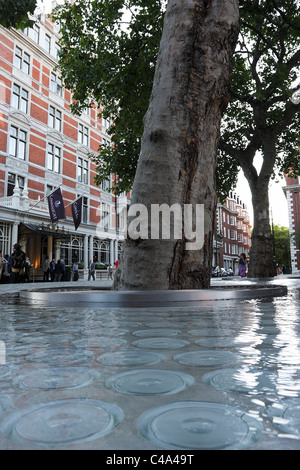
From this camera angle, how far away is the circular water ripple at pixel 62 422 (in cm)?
53

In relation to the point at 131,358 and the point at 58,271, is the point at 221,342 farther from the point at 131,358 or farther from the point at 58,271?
the point at 58,271

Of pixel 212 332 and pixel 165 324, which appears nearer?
pixel 212 332

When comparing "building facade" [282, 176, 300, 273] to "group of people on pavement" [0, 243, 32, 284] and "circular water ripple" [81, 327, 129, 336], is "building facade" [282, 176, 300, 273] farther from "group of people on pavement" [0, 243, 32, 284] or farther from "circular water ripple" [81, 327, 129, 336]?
"circular water ripple" [81, 327, 129, 336]

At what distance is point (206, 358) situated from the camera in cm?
109

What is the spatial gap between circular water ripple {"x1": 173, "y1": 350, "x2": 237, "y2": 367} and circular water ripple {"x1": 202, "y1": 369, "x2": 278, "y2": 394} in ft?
0.32

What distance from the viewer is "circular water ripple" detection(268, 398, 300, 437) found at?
56cm

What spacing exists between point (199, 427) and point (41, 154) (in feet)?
83.4

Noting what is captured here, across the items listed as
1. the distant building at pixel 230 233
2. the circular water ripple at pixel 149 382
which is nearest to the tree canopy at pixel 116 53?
the circular water ripple at pixel 149 382

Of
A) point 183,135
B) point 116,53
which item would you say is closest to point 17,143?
point 116,53

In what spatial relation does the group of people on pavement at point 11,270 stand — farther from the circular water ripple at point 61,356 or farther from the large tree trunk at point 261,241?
the circular water ripple at point 61,356

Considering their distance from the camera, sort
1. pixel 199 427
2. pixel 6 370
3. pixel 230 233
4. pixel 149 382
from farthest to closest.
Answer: pixel 230 233 → pixel 6 370 → pixel 149 382 → pixel 199 427

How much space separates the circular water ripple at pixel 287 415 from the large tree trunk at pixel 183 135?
294cm

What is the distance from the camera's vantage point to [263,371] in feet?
3.02

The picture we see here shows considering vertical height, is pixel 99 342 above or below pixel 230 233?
below
